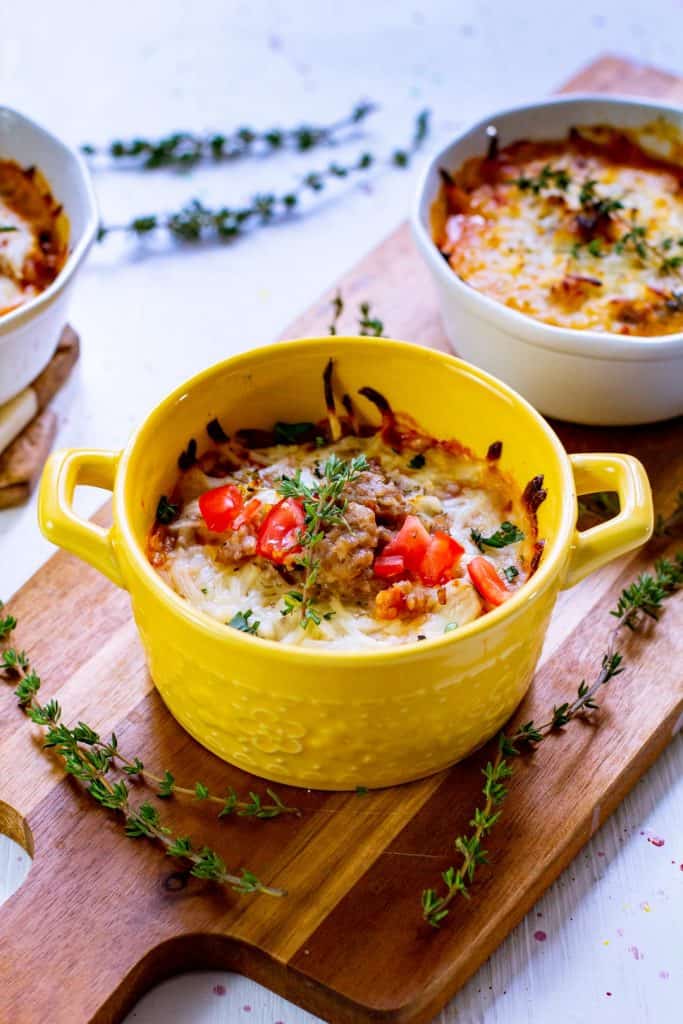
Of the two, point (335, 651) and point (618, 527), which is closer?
point (335, 651)

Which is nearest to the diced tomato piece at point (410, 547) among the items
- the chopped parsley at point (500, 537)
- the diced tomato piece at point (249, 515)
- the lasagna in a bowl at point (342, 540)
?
the lasagna in a bowl at point (342, 540)

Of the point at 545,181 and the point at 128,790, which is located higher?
the point at 545,181

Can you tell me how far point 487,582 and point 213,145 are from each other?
6.51 ft

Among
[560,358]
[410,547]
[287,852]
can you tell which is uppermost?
[410,547]

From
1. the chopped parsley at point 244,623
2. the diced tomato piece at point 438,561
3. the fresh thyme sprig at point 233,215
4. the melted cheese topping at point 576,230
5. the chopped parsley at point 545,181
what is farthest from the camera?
the fresh thyme sprig at point 233,215

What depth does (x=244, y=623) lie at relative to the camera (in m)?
1.93

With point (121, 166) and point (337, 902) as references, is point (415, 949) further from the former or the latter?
point (121, 166)

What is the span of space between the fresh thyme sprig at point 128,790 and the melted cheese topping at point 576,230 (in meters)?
1.22

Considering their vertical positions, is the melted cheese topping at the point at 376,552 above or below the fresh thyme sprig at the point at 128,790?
above

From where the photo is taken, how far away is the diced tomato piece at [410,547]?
2035 mm

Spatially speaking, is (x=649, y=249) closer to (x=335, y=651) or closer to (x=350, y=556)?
(x=350, y=556)

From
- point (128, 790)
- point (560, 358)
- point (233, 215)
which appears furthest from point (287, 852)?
point (233, 215)

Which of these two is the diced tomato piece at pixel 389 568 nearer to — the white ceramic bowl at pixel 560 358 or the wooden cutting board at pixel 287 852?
the wooden cutting board at pixel 287 852

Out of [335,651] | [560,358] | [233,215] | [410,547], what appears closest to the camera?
[335,651]
